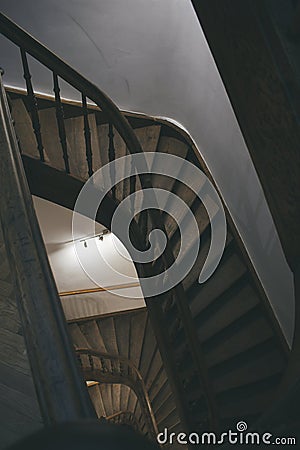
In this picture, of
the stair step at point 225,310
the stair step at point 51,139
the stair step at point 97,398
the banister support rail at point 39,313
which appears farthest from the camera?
the stair step at point 97,398

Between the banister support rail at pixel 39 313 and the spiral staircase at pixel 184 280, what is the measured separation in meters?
2.11

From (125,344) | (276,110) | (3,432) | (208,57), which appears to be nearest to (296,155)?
(276,110)

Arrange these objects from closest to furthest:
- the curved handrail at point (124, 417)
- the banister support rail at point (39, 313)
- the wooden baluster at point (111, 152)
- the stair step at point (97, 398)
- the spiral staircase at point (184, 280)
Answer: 1. the banister support rail at point (39, 313)
2. the spiral staircase at point (184, 280)
3. the wooden baluster at point (111, 152)
4. the curved handrail at point (124, 417)
5. the stair step at point (97, 398)

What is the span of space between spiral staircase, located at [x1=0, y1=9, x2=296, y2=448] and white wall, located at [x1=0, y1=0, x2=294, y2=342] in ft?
0.55

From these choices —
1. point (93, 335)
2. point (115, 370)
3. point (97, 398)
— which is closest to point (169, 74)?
point (115, 370)

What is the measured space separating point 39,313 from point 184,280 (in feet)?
11.9

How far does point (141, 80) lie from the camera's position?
5.64 metres

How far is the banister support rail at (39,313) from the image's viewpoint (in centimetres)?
125

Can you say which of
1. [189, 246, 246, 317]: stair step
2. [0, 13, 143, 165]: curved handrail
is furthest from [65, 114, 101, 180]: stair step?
[189, 246, 246, 317]: stair step

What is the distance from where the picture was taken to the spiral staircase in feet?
13.1

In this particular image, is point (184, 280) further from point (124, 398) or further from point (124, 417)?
point (124, 398)

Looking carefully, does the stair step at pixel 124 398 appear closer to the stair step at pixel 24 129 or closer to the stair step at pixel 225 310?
the stair step at pixel 225 310

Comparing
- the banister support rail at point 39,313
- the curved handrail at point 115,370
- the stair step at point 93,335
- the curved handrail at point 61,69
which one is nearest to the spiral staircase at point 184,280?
the curved handrail at point 61,69

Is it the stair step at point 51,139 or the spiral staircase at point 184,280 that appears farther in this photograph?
the stair step at point 51,139
